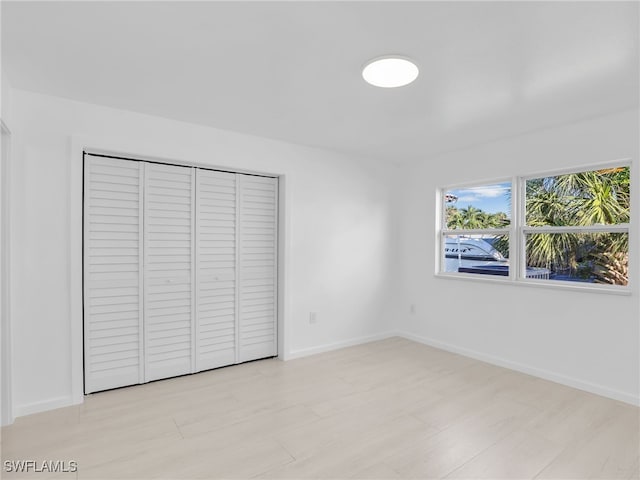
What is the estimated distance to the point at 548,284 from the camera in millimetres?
3217

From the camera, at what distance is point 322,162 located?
3.96 metres

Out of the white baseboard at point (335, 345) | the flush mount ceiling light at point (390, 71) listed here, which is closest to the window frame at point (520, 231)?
the white baseboard at point (335, 345)

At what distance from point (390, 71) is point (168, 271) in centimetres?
241

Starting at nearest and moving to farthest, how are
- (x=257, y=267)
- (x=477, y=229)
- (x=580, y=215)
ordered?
(x=580, y=215), (x=257, y=267), (x=477, y=229)

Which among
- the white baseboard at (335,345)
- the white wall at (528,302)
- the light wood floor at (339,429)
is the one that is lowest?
the light wood floor at (339,429)

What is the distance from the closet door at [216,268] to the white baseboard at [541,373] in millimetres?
2361

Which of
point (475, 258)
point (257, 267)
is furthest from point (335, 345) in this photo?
point (475, 258)

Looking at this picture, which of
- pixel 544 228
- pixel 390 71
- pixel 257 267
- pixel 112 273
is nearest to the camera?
pixel 390 71

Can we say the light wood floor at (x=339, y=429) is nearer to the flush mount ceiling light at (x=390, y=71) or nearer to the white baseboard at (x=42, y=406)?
the white baseboard at (x=42, y=406)

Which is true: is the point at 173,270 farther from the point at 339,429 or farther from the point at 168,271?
the point at 339,429

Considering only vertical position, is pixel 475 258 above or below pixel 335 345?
above

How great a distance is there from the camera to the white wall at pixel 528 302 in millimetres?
2787

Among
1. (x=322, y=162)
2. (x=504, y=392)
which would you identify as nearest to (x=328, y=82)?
(x=322, y=162)

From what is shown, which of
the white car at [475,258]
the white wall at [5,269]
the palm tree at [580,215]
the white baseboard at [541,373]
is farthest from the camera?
the white car at [475,258]
